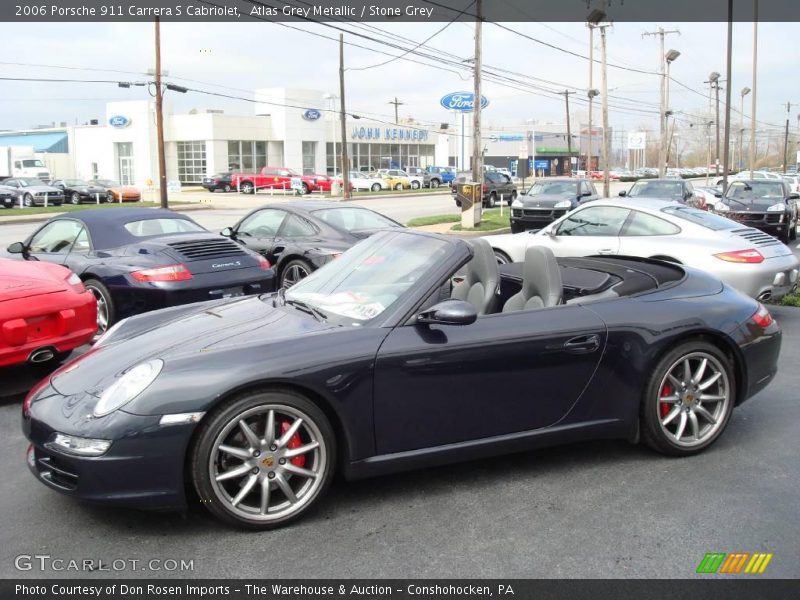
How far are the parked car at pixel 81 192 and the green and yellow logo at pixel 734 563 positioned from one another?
40873 millimetres

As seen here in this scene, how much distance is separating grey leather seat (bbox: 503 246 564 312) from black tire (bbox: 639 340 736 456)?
0.70 metres

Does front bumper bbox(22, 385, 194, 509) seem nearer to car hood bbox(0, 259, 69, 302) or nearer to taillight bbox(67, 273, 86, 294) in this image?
car hood bbox(0, 259, 69, 302)

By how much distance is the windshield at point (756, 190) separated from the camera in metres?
20.1

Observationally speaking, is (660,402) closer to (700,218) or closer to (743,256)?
(743,256)

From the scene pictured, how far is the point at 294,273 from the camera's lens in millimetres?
9891

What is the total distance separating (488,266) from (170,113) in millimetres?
67423

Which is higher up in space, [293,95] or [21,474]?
[293,95]

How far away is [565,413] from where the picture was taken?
4.11m

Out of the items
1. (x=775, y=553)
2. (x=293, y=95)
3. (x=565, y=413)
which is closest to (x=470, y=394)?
(x=565, y=413)

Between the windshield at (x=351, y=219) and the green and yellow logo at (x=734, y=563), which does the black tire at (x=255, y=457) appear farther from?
the windshield at (x=351, y=219)

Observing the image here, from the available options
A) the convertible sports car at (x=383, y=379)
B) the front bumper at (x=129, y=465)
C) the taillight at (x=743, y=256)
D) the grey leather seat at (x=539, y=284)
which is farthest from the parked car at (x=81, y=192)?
the front bumper at (x=129, y=465)

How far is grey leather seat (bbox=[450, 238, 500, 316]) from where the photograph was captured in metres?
4.68

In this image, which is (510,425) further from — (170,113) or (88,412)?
(170,113)

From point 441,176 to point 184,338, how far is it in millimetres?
62746
